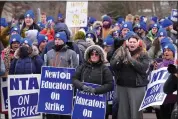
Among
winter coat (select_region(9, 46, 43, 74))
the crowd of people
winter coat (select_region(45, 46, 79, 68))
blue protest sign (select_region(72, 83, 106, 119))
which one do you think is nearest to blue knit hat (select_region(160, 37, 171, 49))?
the crowd of people

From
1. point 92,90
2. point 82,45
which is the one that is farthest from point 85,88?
point 82,45

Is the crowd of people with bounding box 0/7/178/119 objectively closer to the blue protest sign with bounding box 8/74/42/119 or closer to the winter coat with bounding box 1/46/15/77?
the winter coat with bounding box 1/46/15/77

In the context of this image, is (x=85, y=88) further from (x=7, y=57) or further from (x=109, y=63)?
(x=7, y=57)

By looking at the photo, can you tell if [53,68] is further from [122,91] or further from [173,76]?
[173,76]

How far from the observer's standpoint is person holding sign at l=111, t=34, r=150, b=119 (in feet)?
34.7

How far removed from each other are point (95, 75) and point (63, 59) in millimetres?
900

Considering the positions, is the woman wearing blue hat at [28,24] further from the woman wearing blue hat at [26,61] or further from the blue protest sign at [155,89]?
the blue protest sign at [155,89]

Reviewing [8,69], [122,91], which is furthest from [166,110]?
[8,69]

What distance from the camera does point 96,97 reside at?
1061cm

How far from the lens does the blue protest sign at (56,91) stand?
11.0 meters

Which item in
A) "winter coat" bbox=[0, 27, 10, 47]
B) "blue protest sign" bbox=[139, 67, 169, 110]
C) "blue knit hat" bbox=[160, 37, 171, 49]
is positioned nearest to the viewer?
"blue protest sign" bbox=[139, 67, 169, 110]

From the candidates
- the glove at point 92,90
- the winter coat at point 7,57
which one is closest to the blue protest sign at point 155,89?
the glove at point 92,90

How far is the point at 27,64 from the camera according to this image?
37.3ft

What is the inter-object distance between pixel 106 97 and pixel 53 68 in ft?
3.47
